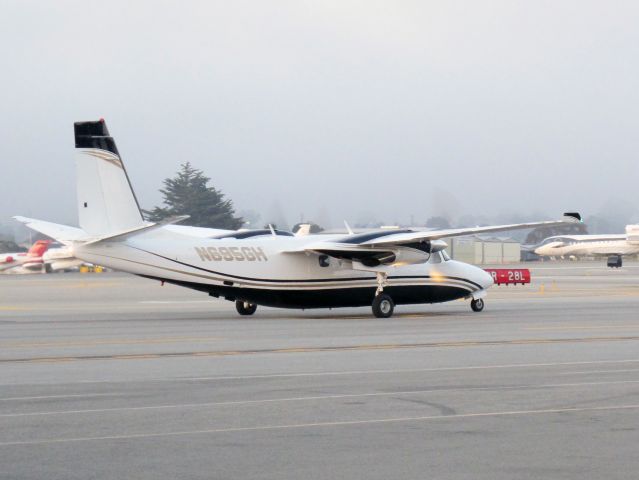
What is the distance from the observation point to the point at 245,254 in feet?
106

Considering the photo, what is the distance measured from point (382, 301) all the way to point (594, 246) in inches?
3853

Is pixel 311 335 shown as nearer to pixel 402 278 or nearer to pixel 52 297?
pixel 402 278

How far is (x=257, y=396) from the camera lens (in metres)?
14.5

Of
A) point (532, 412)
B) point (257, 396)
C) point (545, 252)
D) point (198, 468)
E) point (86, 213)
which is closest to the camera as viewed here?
point (198, 468)

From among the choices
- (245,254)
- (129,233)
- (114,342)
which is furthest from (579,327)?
(129,233)

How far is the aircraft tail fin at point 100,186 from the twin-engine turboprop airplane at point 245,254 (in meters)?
0.03

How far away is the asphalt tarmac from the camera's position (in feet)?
32.1

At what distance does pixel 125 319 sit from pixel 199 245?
11.3 feet

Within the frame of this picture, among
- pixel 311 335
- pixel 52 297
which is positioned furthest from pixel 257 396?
pixel 52 297

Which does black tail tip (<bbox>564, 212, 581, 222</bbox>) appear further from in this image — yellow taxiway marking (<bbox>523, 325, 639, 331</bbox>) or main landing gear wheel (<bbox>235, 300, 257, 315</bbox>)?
main landing gear wheel (<bbox>235, 300, 257, 315</bbox>)

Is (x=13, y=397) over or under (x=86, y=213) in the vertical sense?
under

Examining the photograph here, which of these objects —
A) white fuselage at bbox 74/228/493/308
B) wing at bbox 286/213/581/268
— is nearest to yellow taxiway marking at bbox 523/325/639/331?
wing at bbox 286/213/581/268

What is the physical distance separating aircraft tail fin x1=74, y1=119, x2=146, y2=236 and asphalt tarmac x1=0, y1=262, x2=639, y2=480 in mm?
3682

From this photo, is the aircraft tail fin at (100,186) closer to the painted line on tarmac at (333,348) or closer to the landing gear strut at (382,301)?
the landing gear strut at (382,301)
